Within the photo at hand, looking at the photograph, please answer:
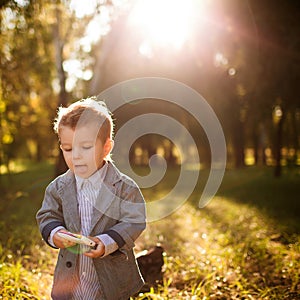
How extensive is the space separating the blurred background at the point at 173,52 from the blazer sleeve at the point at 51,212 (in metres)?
6.34

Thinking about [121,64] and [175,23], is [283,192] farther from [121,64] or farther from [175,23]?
[121,64]

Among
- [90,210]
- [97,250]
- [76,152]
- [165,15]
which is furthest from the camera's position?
[165,15]

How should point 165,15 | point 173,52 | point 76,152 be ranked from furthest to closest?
point 173,52 < point 165,15 < point 76,152

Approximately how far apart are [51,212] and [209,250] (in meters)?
4.11

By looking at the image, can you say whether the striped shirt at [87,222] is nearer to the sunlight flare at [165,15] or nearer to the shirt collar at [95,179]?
the shirt collar at [95,179]

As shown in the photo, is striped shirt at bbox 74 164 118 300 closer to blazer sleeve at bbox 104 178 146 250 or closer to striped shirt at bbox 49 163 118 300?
striped shirt at bbox 49 163 118 300

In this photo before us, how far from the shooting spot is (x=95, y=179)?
3031mm

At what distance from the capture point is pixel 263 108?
11.6 meters

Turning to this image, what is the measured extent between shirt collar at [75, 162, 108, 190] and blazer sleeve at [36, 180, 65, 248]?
0.59 ft

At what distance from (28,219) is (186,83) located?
12796 millimetres

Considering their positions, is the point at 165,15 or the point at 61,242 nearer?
the point at 61,242

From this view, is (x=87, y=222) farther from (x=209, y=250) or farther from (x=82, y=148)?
(x=209, y=250)

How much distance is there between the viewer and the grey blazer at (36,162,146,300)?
116 inches

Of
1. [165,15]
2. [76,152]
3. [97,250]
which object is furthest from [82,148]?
[165,15]
